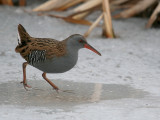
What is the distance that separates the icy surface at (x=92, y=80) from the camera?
361 cm

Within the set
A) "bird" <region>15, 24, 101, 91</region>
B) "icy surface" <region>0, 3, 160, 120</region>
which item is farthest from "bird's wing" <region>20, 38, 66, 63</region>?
"icy surface" <region>0, 3, 160, 120</region>

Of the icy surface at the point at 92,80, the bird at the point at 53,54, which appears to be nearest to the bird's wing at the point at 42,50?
the bird at the point at 53,54

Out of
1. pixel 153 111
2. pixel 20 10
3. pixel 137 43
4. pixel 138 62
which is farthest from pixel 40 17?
pixel 153 111

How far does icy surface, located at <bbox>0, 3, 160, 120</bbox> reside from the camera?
11.8 feet

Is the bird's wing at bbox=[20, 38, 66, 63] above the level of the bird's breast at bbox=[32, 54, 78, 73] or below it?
above

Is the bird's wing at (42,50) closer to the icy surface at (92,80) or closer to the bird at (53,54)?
the bird at (53,54)

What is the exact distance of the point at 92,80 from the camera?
4.73 metres

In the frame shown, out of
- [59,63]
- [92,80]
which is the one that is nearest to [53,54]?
[59,63]

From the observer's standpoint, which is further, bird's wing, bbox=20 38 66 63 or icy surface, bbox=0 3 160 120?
bird's wing, bbox=20 38 66 63

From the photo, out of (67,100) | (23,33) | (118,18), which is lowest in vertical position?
(118,18)

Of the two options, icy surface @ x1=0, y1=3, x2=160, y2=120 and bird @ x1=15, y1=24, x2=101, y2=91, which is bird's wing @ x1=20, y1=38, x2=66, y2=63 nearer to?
bird @ x1=15, y1=24, x2=101, y2=91

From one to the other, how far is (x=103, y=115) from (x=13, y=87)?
1.22 m

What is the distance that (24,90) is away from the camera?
4.32 m

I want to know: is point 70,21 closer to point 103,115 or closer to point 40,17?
point 40,17
